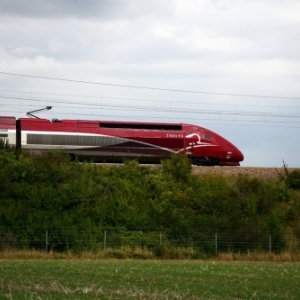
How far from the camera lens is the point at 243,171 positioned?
178 ft

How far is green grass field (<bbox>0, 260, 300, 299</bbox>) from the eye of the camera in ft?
62.2

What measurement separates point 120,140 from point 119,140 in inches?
2.8

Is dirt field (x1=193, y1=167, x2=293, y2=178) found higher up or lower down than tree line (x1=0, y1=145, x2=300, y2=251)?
higher up

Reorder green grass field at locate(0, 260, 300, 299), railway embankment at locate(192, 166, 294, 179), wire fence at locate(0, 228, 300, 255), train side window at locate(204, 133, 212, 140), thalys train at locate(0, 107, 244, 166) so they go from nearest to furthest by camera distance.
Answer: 1. green grass field at locate(0, 260, 300, 299)
2. wire fence at locate(0, 228, 300, 255)
3. railway embankment at locate(192, 166, 294, 179)
4. thalys train at locate(0, 107, 244, 166)
5. train side window at locate(204, 133, 212, 140)

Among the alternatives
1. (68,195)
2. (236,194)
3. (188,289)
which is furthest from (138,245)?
(188,289)

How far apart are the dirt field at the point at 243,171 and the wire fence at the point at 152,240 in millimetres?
12253

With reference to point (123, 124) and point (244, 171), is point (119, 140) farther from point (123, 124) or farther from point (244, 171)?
point (244, 171)

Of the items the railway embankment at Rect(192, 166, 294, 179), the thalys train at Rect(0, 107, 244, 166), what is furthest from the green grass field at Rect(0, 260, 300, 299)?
the thalys train at Rect(0, 107, 244, 166)

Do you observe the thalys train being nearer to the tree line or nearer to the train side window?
the train side window

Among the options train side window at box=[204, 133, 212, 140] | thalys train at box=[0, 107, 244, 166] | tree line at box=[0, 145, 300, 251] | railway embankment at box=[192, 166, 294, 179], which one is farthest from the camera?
train side window at box=[204, 133, 212, 140]

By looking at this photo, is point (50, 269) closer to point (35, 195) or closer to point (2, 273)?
point (2, 273)

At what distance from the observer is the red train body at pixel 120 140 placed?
5372 cm

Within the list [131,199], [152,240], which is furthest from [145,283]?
[131,199]

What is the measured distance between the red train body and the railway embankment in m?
2.68
